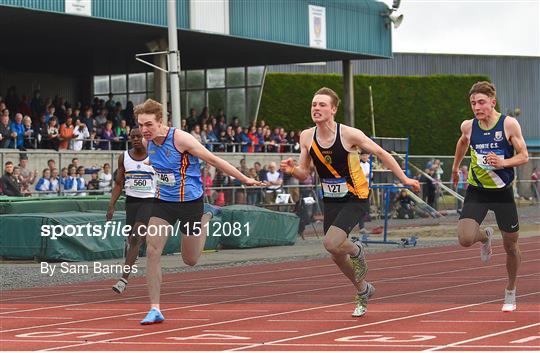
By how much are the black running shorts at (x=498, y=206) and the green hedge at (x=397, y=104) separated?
152 ft

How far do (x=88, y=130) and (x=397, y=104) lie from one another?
106ft

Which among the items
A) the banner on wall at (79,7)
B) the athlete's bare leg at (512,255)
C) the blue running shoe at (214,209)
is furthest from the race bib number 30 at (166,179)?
the banner on wall at (79,7)

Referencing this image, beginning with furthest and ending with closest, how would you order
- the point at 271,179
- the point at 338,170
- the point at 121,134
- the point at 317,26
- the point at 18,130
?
the point at 317,26
the point at 121,134
the point at 271,179
the point at 18,130
the point at 338,170

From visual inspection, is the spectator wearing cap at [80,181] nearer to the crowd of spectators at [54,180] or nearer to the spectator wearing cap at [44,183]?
the crowd of spectators at [54,180]

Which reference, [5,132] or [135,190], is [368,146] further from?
[5,132]

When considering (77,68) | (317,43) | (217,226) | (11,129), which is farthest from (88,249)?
(77,68)

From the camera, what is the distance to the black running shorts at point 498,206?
35.4 feet

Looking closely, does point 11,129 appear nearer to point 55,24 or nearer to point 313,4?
point 55,24

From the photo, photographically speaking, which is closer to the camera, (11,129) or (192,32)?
(11,129)

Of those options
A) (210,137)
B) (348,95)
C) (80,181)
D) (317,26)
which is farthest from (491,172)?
(348,95)

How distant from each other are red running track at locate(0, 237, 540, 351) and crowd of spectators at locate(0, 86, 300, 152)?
12236 mm

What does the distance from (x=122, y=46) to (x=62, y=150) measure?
10433mm

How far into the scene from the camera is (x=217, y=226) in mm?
22625

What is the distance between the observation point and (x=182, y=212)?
36.0 ft
